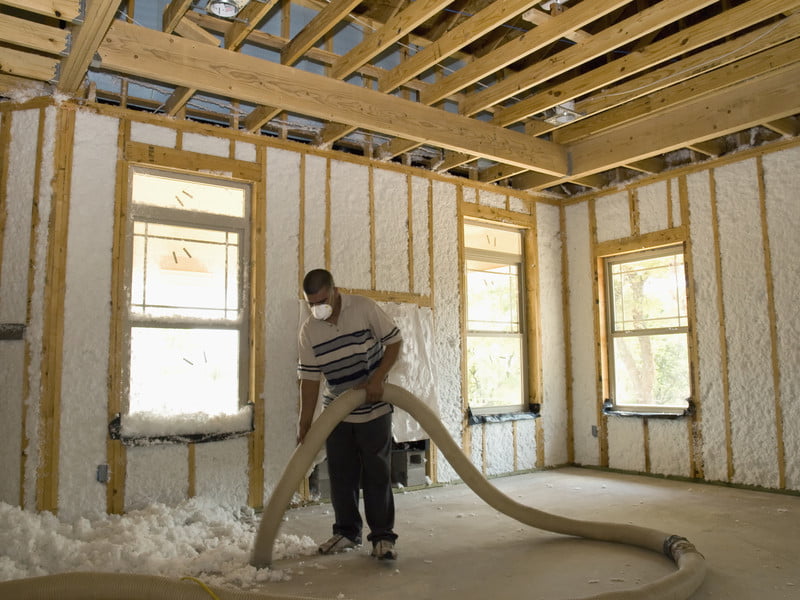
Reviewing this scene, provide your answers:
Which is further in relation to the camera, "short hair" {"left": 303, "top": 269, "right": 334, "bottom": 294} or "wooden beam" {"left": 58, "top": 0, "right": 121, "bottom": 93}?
"short hair" {"left": 303, "top": 269, "right": 334, "bottom": 294}

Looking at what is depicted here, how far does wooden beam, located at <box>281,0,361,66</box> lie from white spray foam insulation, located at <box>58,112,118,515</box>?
46.6 inches

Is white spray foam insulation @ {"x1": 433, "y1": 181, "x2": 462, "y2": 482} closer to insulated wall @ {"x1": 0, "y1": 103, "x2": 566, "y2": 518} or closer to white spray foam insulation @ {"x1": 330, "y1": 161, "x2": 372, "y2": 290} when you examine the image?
insulated wall @ {"x1": 0, "y1": 103, "x2": 566, "y2": 518}

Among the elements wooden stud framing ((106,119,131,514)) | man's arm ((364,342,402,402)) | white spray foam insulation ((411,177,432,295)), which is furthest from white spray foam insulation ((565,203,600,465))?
wooden stud framing ((106,119,131,514))

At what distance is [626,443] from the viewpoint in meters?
5.38

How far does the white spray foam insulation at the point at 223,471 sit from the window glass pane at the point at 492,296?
2.28 metres

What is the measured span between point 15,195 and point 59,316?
29.0 inches

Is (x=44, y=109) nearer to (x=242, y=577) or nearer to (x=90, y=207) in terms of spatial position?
(x=90, y=207)

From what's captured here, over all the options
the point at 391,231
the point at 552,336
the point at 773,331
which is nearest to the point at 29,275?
the point at 391,231

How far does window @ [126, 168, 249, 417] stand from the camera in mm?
3836

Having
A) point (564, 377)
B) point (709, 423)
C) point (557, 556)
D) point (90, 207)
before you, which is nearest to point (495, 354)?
point (564, 377)

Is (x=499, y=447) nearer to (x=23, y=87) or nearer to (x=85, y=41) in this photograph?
(x=85, y=41)

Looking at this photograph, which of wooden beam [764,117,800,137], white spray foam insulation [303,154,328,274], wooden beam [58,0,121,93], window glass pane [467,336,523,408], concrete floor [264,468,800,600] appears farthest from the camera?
window glass pane [467,336,523,408]

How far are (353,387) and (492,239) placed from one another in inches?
122

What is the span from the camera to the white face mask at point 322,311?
2926 mm
